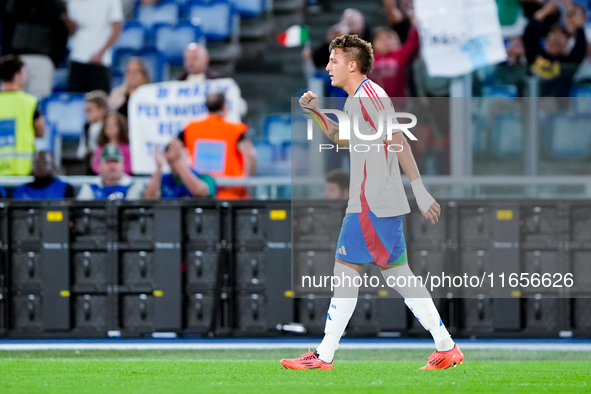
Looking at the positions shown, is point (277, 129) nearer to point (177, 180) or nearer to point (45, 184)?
point (177, 180)

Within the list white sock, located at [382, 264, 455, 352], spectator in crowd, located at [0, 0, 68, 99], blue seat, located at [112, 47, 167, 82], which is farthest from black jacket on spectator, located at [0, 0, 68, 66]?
white sock, located at [382, 264, 455, 352]

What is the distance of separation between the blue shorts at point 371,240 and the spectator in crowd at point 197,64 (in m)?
6.11

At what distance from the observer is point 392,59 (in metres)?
10.8

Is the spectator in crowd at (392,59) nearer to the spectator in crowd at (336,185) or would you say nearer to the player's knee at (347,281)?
the spectator in crowd at (336,185)

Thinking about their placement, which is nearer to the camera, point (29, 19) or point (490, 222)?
point (490, 222)

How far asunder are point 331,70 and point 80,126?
718cm

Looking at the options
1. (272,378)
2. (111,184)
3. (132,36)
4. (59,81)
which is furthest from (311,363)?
(132,36)

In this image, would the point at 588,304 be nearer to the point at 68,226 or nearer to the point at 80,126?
the point at 68,226

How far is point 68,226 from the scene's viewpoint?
9.55 meters

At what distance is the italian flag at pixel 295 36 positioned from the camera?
13422 mm

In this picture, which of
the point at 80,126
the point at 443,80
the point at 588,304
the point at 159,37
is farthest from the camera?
the point at 159,37

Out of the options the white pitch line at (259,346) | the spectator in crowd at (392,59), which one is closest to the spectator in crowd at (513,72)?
the spectator in crowd at (392,59)

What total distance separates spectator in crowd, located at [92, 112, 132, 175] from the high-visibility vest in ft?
2.77

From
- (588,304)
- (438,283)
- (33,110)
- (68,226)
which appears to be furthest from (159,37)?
(588,304)
